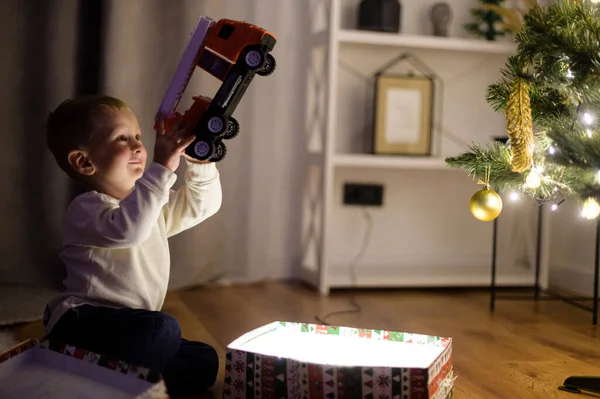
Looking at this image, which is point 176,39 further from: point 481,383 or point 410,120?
point 481,383

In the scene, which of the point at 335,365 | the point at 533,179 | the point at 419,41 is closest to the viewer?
the point at 335,365

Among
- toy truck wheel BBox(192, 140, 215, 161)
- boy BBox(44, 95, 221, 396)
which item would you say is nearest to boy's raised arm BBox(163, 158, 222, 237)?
boy BBox(44, 95, 221, 396)

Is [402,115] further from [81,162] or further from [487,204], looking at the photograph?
[81,162]

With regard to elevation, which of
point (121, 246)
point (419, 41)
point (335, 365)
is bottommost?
point (335, 365)

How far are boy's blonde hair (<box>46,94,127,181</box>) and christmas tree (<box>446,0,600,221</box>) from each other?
0.70 m

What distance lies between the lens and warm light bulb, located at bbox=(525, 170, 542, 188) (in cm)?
133

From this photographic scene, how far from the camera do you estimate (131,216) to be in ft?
3.70

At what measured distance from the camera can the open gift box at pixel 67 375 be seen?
100cm

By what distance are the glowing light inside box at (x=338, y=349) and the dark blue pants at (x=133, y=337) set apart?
0.37 feet

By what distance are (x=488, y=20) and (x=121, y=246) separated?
1.60 meters

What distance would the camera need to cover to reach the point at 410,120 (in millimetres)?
2225

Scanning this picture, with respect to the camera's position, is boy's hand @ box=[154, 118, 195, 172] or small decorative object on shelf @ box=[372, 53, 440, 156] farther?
small decorative object on shelf @ box=[372, 53, 440, 156]

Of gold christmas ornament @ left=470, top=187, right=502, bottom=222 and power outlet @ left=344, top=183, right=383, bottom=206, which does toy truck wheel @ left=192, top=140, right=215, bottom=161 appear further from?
power outlet @ left=344, top=183, right=383, bottom=206

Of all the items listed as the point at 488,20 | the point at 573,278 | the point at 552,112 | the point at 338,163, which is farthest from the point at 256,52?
the point at 573,278
